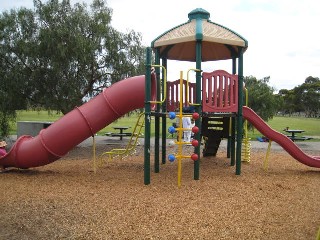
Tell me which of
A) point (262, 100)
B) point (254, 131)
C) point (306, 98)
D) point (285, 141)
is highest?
point (306, 98)

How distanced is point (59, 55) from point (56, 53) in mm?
125

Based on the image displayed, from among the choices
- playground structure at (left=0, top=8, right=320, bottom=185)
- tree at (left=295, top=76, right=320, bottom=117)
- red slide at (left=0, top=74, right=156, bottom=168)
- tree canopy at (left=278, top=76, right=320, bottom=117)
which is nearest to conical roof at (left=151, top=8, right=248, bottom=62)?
playground structure at (left=0, top=8, right=320, bottom=185)

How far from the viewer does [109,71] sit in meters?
14.3

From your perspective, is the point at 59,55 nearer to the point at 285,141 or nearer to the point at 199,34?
the point at 199,34

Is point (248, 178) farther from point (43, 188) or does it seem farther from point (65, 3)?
point (65, 3)

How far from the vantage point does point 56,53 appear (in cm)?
1249

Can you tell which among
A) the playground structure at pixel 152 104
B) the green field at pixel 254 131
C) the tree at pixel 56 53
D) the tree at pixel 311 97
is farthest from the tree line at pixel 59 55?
the tree at pixel 311 97

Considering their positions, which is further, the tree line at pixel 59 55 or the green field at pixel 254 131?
the green field at pixel 254 131

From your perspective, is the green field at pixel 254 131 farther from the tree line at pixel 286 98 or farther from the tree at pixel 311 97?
the tree at pixel 311 97

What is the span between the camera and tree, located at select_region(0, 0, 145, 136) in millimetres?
12680

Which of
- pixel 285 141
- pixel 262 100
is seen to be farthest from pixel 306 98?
pixel 285 141

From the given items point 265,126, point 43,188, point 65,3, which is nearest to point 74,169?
point 43,188

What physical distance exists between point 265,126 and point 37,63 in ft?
28.7

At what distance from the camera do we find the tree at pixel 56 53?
12680 mm
